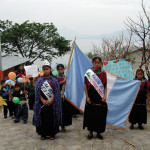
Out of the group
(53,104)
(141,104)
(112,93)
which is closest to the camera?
(53,104)

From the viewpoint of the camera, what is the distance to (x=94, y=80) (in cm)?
452

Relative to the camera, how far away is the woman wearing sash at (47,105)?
4625mm

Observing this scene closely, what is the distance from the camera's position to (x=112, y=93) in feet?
16.9

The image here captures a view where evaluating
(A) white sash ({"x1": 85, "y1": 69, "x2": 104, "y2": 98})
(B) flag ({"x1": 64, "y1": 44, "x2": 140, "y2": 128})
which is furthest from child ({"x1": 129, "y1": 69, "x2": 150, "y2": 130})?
(A) white sash ({"x1": 85, "y1": 69, "x2": 104, "y2": 98})

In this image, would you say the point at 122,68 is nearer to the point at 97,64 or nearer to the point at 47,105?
the point at 97,64

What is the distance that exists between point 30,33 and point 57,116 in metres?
24.2

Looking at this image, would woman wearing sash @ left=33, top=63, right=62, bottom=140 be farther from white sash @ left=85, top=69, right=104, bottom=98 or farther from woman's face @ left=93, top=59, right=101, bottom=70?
woman's face @ left=93, top=59, right=101, bottom=70

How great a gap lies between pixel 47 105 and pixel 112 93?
5.34 feet

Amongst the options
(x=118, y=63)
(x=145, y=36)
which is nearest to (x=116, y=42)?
(x=145, y=36)

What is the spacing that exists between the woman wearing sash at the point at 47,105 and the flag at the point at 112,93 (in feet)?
1.42

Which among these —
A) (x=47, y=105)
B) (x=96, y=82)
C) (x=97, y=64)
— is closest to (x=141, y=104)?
(x=96, y=82)

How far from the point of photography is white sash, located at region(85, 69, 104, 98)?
14.8 ft

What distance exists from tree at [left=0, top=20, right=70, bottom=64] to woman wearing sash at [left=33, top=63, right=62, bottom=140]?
925 inches

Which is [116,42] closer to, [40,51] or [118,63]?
[118,63]
